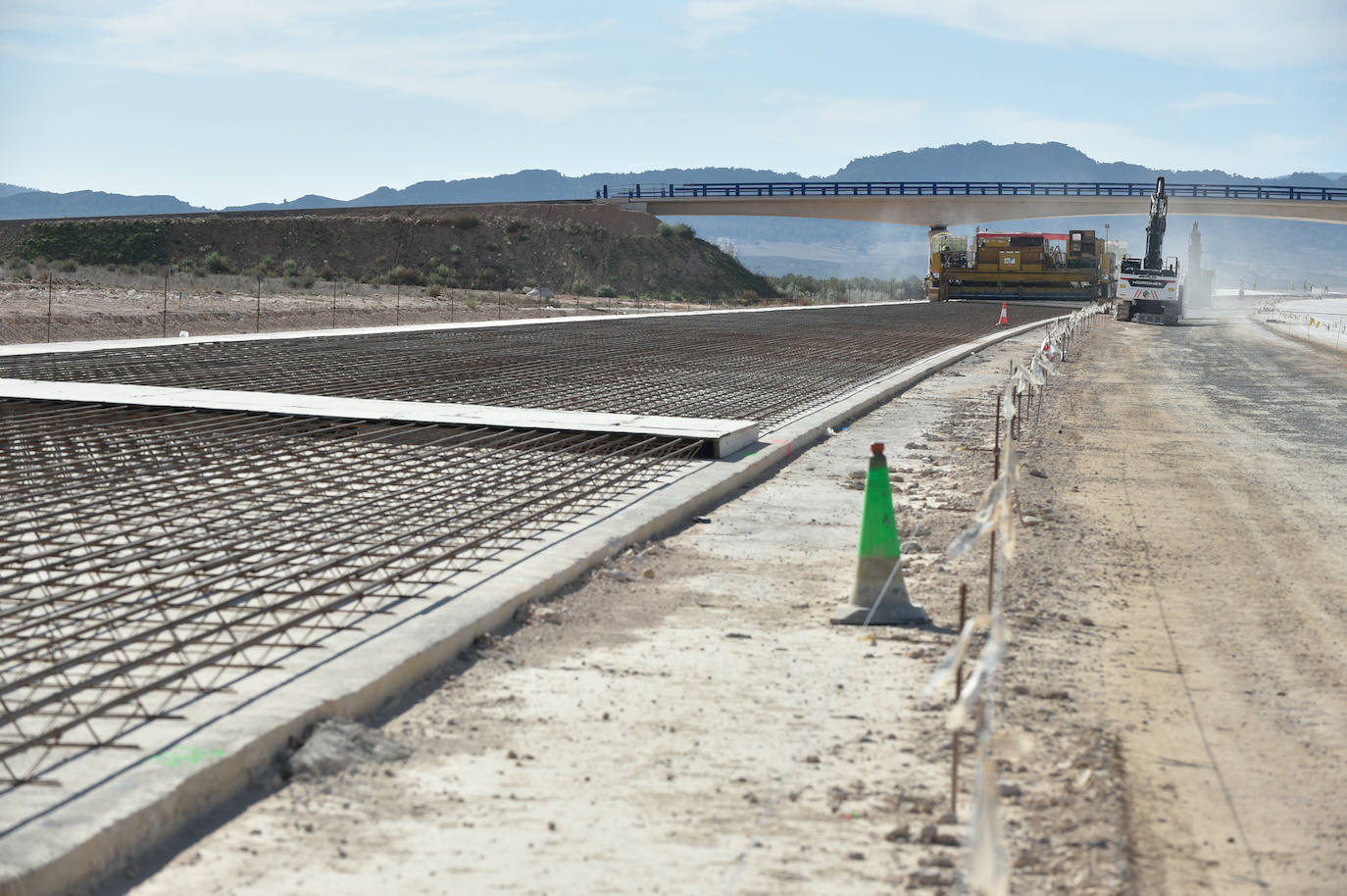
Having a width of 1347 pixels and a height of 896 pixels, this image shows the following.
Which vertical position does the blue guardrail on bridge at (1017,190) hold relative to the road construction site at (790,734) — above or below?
above

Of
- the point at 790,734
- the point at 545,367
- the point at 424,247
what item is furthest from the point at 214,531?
the point at 424,247

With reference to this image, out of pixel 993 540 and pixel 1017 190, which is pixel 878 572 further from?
pixel 1017 190

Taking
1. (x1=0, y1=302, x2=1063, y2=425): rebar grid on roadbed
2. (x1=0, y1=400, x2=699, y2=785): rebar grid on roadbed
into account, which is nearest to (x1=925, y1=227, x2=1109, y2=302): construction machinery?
(x1=0, y1=302, x2=1063, y2=425): rebar grid on roadbed

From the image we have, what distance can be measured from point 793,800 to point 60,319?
29832 mm

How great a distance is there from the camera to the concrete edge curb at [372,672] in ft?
14.0

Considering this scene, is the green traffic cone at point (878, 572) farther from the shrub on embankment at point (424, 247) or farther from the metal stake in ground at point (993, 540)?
the shrub on embankment at point (424, 247)

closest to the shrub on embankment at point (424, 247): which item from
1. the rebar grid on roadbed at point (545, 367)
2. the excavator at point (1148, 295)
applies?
the excavator at point (1148, 295)

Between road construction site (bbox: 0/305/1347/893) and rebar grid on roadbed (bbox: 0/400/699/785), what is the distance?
1.06ft

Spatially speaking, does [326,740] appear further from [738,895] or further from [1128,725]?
[1128,725]

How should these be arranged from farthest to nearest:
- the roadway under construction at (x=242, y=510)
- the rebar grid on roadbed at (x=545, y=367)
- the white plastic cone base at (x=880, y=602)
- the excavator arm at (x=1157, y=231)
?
the excavator arm at (x=1157, y=231) < the rebar grid on roadbed at (x=545, y=367) < the white plastic cone base at (x=880, y=602) < the roadway under construction at (x=242, y=510)

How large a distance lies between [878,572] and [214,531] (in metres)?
4.32

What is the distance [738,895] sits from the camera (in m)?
4.22

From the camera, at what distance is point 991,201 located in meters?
91.1

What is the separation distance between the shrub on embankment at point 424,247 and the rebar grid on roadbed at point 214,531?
66.2m
